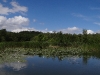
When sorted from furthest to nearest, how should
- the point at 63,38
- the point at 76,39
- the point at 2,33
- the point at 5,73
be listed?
the point at 2,33
the point at 76,39
the point at 63,38
the point at 5,73

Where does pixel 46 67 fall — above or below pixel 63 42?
below

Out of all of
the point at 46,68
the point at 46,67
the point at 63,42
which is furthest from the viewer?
the point at 63,42

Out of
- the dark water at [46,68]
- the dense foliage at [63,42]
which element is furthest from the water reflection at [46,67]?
the dense foliage at [63,42]

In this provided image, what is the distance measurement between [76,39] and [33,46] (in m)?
12.7

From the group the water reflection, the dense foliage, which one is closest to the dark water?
the water reflection

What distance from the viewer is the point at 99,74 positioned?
1070 cm

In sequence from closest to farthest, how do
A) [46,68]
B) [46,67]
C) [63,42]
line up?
1. [46,68]
2. [46,67]
3. [63,42]

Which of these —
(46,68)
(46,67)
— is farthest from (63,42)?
(46,68)

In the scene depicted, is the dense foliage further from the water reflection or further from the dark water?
the dark water

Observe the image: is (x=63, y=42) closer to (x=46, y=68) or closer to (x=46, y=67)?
(x=46, y=67)

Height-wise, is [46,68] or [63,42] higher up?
[63,42]

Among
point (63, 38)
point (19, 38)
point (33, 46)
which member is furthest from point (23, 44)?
point (19, 38)

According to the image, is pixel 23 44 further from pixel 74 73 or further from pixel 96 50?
pixel 74 73

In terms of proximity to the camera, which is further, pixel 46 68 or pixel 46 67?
pixel 46 67
